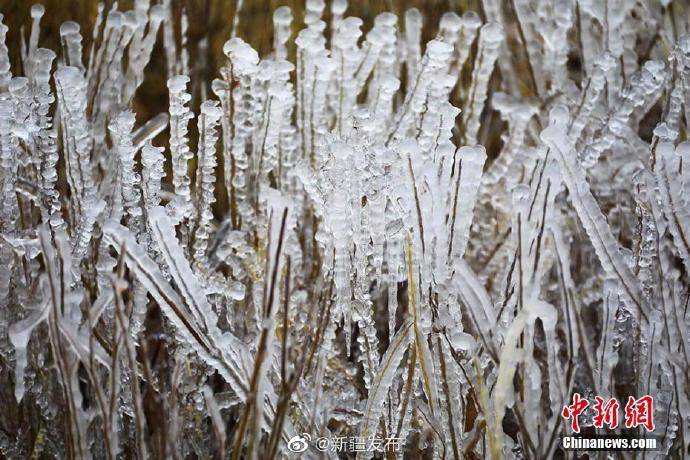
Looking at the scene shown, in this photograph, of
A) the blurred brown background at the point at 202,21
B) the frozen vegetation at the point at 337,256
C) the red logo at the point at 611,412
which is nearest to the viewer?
the frozen vegetation at the point at 337,256

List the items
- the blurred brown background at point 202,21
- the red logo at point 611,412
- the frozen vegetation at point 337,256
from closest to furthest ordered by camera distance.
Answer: the frozen vegetation at point 337,256, the red logo at point 611,412, the blurred brown background at point 202,21

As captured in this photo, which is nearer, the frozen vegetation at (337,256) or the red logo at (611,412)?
the frozen vegetation at (337,256)

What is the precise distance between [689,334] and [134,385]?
658mm

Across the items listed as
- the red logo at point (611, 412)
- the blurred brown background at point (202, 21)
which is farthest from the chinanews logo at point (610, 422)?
the blurred brown background at point (202, 21)

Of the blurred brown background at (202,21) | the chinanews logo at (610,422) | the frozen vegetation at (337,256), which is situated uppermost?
the blurred brown background at (202,21)

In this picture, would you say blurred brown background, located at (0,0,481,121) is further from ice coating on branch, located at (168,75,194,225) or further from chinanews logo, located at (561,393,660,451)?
chinanews logo, located at (561,393,660,451)

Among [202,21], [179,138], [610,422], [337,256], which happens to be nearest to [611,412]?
[610,422]

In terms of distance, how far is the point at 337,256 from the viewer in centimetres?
92

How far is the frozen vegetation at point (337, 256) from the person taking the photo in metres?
0.83

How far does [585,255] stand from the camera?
1.38 metres

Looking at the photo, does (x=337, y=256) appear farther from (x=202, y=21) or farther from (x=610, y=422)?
(x=202, y=21)

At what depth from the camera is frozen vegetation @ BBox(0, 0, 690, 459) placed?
0.83 m

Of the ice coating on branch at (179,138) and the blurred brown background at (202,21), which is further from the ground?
the blurred brown background at (202,21)

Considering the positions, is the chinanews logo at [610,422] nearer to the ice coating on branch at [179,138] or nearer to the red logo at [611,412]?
the red logo at [611,412]
